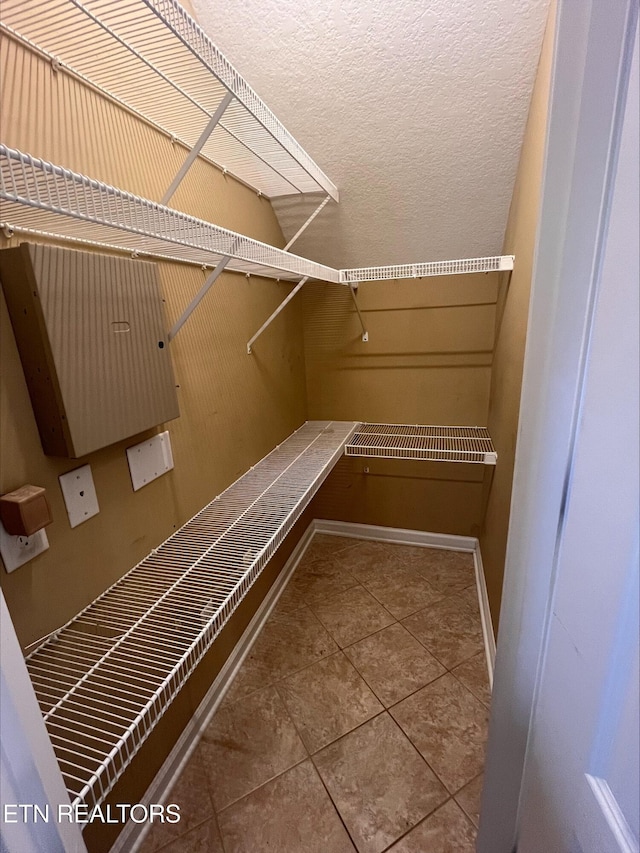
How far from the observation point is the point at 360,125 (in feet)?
4.35

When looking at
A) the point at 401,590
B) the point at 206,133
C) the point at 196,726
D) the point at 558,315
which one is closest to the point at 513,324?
the point at 558,315

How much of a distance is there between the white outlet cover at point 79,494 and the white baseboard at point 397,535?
1.76m

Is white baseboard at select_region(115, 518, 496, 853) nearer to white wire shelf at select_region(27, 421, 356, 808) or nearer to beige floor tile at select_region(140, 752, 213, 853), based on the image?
beige floor tile at select_region(140, 752, 213, 853)

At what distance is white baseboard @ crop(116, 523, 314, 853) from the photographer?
1.04 meters

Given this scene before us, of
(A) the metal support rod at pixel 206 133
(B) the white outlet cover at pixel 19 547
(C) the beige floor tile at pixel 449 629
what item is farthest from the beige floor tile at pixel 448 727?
(A) the metal support rod at pixel 206 133

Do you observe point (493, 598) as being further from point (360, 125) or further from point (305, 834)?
point (360, 125)

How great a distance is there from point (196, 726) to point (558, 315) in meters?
1.59

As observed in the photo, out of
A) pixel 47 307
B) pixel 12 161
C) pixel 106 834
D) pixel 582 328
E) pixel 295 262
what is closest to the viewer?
pixel 12 161

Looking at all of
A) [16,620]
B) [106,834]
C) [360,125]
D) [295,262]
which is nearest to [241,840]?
[106,834]

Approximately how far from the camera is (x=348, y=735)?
51.7 inches

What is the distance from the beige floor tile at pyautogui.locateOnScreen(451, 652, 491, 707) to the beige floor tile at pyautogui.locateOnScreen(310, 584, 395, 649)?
352 millimetres

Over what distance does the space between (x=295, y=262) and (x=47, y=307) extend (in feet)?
2.48

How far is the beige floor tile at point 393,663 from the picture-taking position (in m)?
1.47

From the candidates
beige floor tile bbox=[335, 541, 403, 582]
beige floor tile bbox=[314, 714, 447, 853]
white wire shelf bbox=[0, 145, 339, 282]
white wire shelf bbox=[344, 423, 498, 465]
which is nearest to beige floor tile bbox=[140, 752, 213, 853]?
beige floor tile bbox=[314, 714, 447, 853]
